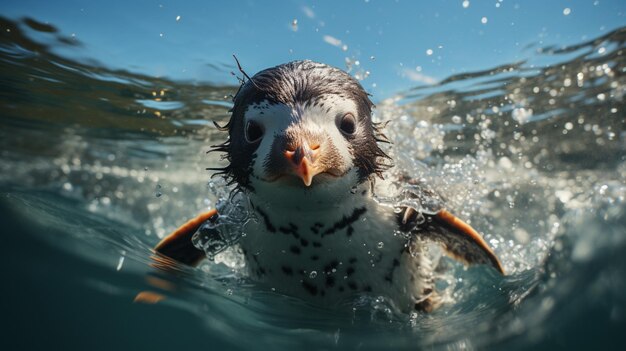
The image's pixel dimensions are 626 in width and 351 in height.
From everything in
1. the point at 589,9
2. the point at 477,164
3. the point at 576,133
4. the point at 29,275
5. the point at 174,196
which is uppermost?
the point at 589,9

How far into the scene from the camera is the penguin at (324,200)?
2.97 metres

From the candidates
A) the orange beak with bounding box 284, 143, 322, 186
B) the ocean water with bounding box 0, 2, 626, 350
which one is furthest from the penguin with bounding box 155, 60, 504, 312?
the ocean water with bounding box 0, 2, 626, 350

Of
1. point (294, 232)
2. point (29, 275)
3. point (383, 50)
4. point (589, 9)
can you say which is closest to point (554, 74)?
point (589, 9)

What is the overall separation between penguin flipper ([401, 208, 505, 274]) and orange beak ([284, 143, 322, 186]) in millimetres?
1681

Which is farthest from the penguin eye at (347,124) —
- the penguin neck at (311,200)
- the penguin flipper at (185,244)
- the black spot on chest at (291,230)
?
the penguin flipper at (185,244)

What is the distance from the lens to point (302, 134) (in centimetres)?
278

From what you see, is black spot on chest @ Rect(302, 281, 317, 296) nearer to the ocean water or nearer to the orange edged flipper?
the ocean water

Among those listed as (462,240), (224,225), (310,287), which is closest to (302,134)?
(310,287)

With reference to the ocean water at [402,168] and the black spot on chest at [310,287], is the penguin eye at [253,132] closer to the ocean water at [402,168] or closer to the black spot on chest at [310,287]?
the black spot on chest at [310,287]

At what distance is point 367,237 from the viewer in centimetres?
377

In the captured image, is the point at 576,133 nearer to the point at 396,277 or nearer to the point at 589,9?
the point at 589,9

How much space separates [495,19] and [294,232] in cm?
399

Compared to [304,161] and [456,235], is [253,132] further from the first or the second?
[456,235]

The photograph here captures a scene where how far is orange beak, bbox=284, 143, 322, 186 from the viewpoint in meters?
2.53
